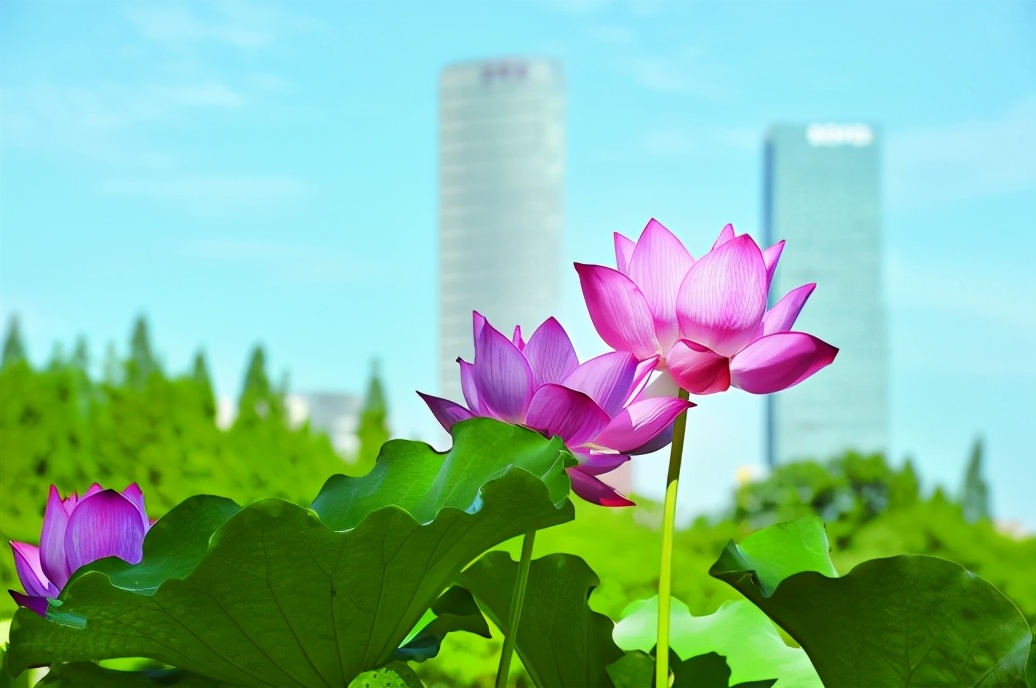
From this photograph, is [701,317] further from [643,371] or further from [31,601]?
[31,601]

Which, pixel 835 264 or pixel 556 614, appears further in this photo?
pixel 835 264

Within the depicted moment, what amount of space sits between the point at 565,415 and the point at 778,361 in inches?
4.2

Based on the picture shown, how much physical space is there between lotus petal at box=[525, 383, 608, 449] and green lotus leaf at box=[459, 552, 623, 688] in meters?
0.11

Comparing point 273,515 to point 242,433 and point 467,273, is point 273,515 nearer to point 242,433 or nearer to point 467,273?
point 242,433

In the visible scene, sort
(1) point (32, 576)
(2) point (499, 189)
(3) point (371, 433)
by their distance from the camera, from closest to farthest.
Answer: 1. (1) point (32, 576)
2. (3) point (371, 433)
3. (2) point (499, 189)

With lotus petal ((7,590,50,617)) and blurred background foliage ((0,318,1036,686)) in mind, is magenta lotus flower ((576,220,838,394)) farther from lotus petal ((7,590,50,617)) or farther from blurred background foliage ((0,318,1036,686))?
blurred background foliage ((0,318,1036,686))

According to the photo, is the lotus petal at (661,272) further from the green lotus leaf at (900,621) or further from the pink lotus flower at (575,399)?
the green lotus leaf at (900,621)

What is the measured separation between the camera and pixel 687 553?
61.3 inches

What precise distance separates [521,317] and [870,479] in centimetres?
2588

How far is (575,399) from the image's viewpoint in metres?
0.45

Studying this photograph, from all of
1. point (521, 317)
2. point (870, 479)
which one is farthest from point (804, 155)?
point (870, 479)

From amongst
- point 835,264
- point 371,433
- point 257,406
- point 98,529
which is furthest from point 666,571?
point 835,264

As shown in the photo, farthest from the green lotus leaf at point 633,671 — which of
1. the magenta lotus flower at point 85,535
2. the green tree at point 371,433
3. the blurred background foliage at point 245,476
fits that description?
the green tree at point 371,433

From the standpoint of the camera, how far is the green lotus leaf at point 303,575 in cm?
42
